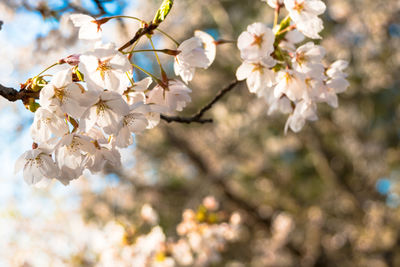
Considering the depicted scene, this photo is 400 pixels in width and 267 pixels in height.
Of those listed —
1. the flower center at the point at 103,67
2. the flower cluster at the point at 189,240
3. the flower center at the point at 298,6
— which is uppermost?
the flower cluster at the point at 189,240

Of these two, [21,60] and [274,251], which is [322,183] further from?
[21,60]

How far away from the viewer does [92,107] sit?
607 millimetres

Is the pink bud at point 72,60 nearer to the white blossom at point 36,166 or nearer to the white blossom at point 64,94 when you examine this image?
the white blossom at point 64,94

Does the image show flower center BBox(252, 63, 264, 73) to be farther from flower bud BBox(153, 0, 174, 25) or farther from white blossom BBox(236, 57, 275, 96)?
flower bud BBox(153, 0, 174, 25)

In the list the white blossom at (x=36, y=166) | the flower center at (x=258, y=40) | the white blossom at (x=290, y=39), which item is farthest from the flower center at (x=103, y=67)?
the white blossom at (x=290, y=39)

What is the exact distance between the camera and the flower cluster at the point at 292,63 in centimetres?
75

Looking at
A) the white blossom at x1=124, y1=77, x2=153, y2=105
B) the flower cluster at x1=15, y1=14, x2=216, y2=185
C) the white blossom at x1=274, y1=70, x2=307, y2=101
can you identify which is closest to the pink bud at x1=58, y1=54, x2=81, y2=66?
the flower cluster at x1=15, y1=14, x2=216, y2=185

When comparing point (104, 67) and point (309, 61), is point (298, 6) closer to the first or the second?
point (309, 61)

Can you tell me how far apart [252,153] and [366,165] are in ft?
4.83

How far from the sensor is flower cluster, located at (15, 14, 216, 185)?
0.60 meters

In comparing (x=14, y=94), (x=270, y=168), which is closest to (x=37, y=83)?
(x=14, y=94)

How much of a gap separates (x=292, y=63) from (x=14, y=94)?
0.57 m

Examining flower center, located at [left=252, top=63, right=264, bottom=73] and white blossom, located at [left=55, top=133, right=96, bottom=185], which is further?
flower center, located at [left=252, top=63, right=264, bottom=73]

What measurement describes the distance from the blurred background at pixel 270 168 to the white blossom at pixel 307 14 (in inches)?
103
